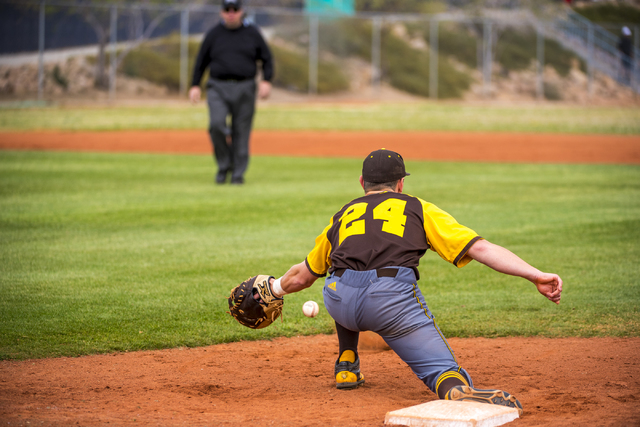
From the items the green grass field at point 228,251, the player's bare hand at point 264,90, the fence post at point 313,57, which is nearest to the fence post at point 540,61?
the fence post at point 313,57

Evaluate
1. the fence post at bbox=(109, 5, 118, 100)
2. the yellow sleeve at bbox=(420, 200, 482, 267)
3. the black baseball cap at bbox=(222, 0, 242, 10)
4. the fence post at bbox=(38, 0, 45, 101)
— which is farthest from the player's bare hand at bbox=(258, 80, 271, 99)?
the fence post at bbox=(109, 5, 118, 100)

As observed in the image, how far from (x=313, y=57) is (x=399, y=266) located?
31543 mm

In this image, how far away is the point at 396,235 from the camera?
3398 millimetres

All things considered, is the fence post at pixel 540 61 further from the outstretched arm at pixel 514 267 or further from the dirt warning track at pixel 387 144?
the outstretched arm at pixel 514 267

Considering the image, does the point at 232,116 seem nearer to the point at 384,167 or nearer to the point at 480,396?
the point at 384,167

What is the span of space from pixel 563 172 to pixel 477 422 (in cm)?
1079

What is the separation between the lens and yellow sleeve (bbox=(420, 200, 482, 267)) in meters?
3.32

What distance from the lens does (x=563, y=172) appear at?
506 inches

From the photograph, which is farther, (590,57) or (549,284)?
(590,57)

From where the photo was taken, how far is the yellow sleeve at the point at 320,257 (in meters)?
3.58

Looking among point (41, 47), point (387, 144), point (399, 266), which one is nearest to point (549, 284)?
point (399, 266)

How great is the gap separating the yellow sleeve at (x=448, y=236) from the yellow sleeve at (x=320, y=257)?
1.70ft

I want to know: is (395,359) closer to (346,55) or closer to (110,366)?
(110,366)

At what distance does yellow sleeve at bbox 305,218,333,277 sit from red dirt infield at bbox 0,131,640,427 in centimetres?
65
